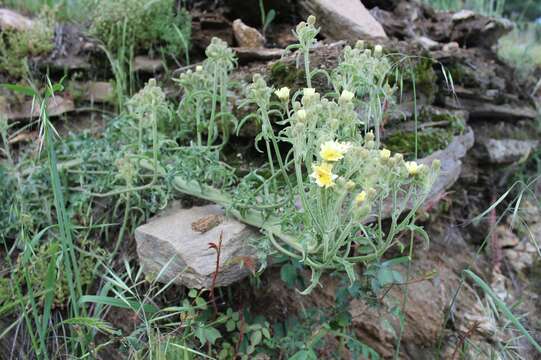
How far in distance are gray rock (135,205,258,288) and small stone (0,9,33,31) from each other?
1755mm

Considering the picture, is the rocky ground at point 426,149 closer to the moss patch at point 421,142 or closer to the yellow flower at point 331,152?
the moss patch at point 421,142

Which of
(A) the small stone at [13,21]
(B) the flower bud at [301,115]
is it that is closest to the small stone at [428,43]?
(B) the flower bud at [301,115]

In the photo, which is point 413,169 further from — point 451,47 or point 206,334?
point 451,47

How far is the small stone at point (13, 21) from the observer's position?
2.96 metres

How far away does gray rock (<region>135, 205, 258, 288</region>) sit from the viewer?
6.06 ft

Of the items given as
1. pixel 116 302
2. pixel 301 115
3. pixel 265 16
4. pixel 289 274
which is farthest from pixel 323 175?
pixel 265 16

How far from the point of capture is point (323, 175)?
1.40m

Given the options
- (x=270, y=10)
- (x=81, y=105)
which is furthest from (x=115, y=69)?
(x=270, y=10)

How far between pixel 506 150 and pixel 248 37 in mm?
1733

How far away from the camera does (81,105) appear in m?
2.96

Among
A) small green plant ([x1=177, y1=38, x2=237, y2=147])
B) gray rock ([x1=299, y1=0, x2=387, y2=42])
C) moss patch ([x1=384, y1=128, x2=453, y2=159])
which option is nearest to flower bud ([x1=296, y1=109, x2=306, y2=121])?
small green plant ([x1=177, y1=38, x2=237, y2=147])

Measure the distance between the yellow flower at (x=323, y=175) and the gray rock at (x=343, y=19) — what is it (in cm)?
155

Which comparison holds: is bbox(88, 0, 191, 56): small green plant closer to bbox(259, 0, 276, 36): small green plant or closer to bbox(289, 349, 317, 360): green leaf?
bbox(259, 0, 276, 36): small green plant

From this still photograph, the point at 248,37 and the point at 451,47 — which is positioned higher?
the point at 248,37
